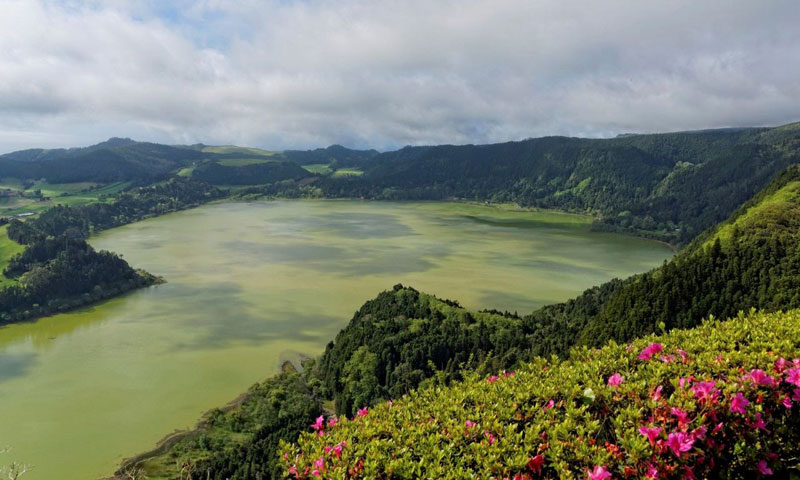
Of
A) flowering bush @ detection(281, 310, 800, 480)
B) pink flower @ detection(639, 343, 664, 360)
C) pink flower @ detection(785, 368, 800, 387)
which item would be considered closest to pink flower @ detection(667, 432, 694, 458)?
flowering bush @ detection(281, 310, 800, 480)

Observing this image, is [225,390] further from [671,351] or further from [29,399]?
[671,351]

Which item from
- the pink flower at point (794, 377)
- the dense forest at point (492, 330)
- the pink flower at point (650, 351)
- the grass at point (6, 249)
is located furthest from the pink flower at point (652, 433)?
the grass at point (6, 249)

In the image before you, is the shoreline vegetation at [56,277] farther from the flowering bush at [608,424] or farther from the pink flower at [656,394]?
the pink flower at [656,394]

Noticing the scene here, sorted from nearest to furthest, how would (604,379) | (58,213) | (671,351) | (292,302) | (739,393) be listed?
(739,393) < (604,379) < (671,351) < (292,302) < (58,213)

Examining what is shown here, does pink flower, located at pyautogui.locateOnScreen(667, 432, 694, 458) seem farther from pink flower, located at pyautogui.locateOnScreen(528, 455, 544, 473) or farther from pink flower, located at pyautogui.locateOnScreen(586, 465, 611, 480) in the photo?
pink flower, located at pyautogui.locateOnScreen(528, 455, 544, 473)

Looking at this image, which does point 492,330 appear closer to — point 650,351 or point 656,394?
point 650,351

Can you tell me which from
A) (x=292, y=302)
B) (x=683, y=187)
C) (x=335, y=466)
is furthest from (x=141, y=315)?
(x=683, y=187)

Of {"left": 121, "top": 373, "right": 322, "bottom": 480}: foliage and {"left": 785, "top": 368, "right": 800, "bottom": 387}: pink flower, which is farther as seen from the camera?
{"left": 121, "top": 373, "right": 322, "bottom": 480}: foliage
